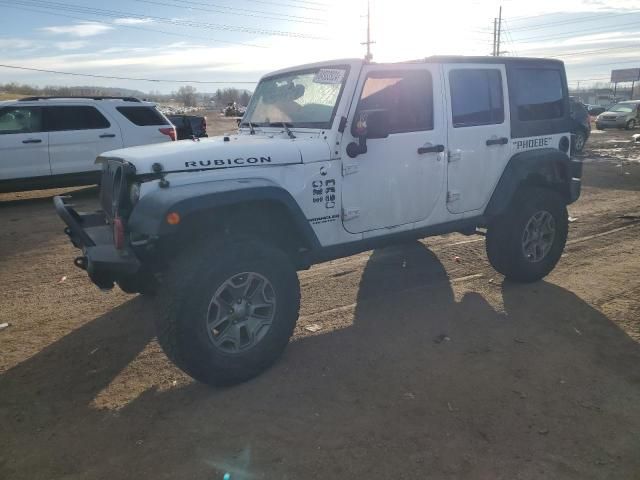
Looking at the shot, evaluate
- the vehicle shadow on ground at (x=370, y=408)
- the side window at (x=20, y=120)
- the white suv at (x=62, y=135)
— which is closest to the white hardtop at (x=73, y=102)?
the white suv at (x=62, y=135)

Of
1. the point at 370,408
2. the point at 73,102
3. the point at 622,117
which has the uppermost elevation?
the point at 622,117

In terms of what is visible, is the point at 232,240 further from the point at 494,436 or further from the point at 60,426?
the point at 494,436

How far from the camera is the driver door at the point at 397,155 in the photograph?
12.6ft

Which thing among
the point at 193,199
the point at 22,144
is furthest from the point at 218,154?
the point at 22,144

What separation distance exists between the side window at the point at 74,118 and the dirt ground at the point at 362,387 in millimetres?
5108

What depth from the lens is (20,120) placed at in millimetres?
9242

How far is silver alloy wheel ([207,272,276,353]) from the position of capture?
3.22 m

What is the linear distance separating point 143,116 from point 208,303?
8.48 meters

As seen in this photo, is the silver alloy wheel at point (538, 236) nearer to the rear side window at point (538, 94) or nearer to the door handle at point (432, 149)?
the rear side window at point (538, 94)

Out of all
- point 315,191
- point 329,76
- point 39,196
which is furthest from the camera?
point 39,196

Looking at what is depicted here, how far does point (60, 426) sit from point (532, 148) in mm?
4683

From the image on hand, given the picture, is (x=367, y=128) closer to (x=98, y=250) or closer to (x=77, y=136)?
(x=98, y=250)

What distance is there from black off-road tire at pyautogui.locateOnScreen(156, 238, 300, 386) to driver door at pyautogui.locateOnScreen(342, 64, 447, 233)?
838 mm

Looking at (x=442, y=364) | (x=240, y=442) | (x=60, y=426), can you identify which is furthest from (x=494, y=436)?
(x=60, y=426)
